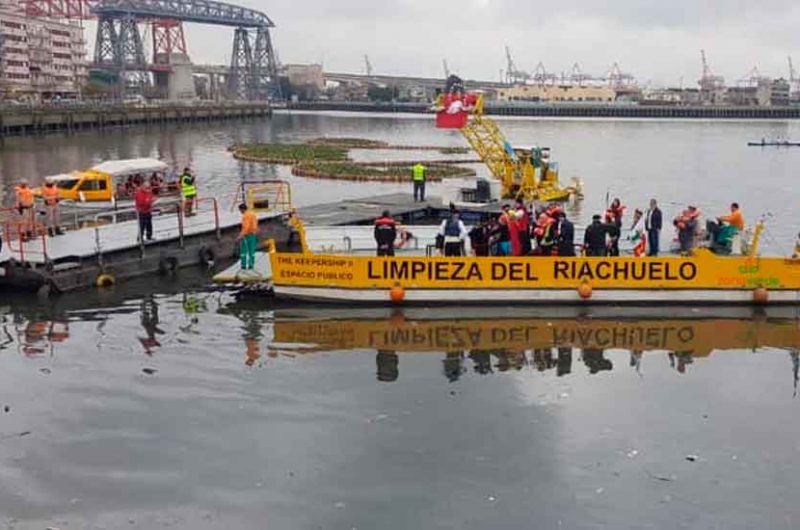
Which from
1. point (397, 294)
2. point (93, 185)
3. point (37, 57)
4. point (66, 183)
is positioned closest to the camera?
point (397, 294)

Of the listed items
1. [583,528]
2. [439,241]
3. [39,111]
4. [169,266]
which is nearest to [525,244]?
[439,241]

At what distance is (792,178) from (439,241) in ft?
138

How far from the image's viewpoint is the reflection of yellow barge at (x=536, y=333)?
51.5ft

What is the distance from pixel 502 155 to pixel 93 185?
16.0 meters

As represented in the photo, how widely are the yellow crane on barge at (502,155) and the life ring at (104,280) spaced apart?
15129 millimetres

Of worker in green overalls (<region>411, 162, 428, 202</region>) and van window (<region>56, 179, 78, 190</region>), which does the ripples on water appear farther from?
van window (<region>56, 179, 78, 190</region>)

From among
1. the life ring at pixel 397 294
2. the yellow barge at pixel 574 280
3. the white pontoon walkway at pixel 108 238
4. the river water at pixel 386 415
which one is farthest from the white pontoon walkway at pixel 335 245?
the life ring at pixel 397 294

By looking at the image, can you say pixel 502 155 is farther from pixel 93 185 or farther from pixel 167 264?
pixel 167 264

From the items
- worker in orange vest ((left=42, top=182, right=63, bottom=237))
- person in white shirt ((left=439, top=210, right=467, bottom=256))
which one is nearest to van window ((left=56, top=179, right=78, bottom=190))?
worker in orange vest ((left=42, top=182, right=63, bottom=237))

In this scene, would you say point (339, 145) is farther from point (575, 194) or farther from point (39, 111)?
point (575, 194)

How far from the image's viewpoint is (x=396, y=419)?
11.9 metres

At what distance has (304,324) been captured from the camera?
17.0 metres

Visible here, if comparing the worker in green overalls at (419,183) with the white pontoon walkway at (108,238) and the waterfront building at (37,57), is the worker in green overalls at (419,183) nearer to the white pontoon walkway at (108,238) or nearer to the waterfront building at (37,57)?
the white pontoon walkway at (108,238)

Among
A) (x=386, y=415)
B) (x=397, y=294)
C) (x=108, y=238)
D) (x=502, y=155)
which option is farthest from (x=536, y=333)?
(x=502, y=155)
